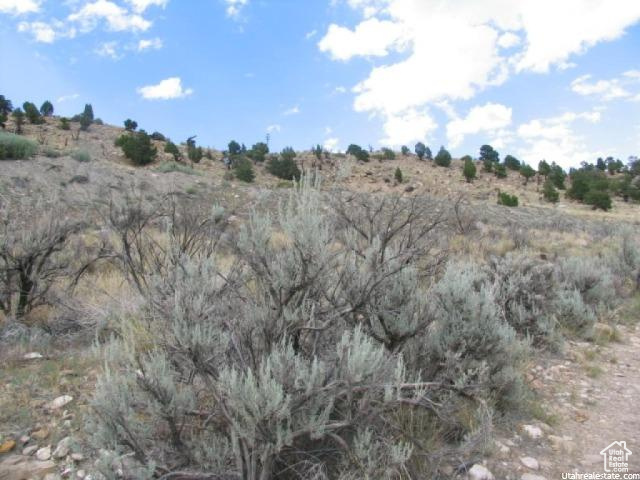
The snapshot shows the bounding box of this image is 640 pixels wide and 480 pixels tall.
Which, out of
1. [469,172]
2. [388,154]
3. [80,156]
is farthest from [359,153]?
[80,156]

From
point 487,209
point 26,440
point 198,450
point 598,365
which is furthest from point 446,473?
point 487,209

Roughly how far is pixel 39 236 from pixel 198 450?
413 cm

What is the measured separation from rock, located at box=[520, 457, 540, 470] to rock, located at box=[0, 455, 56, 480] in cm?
285

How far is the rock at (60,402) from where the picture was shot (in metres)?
2.96

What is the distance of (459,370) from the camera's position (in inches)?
124

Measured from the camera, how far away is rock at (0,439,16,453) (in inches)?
99.6

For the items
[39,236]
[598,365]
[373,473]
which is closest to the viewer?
[373,473]

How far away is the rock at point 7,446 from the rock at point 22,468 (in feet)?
0.21

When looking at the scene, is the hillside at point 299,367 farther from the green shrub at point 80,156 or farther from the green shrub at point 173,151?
the green shrub at point 173,151

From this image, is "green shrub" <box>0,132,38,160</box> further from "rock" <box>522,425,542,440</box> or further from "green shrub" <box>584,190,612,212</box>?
"green shrub" <box>584,190,612,212</box>

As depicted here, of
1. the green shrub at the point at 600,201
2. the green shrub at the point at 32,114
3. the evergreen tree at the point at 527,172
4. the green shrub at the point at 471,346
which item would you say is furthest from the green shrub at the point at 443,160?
the green shrub at the point at 471,346

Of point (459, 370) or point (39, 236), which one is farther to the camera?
point (39, 236)

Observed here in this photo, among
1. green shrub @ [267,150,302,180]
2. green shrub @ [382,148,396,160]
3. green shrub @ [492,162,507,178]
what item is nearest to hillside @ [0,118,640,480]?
green shrub @ [267,150,302,180]

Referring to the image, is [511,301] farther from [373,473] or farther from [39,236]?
[39,236]
